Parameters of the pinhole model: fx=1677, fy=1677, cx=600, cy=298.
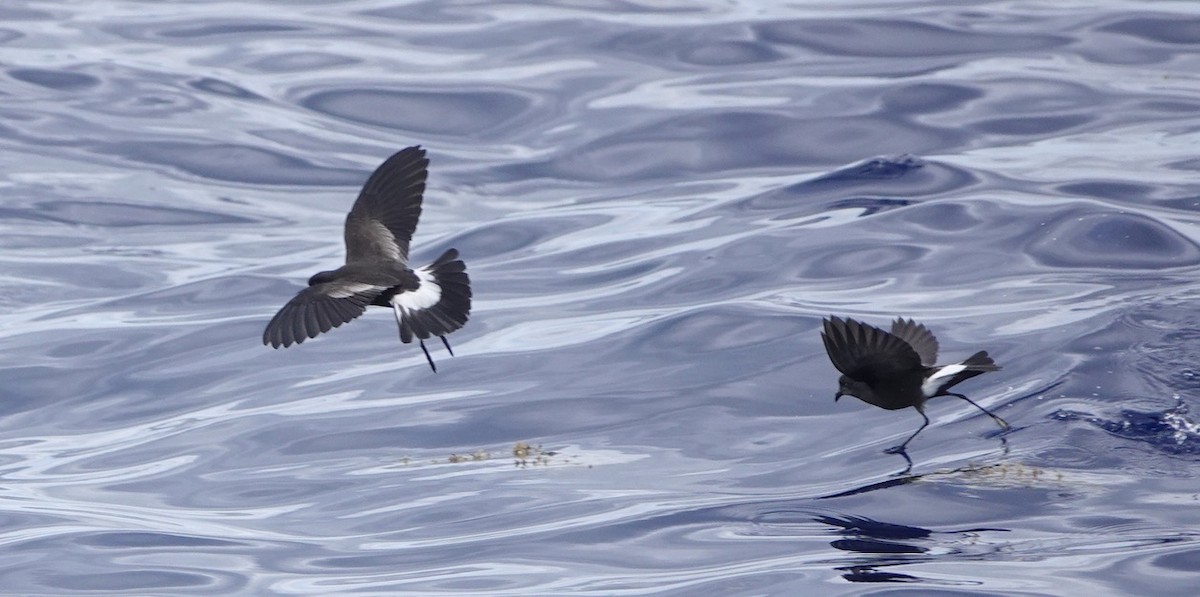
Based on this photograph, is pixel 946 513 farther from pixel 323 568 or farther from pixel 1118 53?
pixel 1118 53

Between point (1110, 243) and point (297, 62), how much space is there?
9610mm

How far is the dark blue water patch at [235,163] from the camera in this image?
16.2 metres

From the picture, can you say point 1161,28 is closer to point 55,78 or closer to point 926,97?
point 926,97

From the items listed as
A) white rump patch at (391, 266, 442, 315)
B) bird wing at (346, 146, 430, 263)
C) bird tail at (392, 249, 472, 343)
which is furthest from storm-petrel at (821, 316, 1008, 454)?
bird wing at (346, 146, 430, 263)

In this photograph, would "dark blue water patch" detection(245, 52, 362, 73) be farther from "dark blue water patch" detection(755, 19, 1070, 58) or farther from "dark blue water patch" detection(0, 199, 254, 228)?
"dark blue water patch" detection(755, 19, 1070, 58)

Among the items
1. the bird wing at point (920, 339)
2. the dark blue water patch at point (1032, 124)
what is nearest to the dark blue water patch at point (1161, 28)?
the dark blue water patch at point (1032, 124)

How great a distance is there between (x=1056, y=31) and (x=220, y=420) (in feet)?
36.2

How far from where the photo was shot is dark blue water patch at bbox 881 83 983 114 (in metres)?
16.1

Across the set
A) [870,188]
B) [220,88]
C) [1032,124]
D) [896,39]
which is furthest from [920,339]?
[220,88]

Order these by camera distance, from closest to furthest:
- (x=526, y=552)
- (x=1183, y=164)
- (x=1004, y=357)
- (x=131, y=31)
Answer: (x=526, y=552) → (x=1004, y=357) → (x=1183, y=164) → (x=131, y=31)

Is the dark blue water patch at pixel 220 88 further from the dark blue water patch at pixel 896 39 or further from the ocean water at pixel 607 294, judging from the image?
the dark blue water patch at pixel 896 39

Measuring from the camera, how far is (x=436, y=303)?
25.0 ft

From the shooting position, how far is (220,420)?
34.9 ft

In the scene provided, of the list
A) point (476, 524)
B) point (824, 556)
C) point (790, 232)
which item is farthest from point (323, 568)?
point (790, 232)
